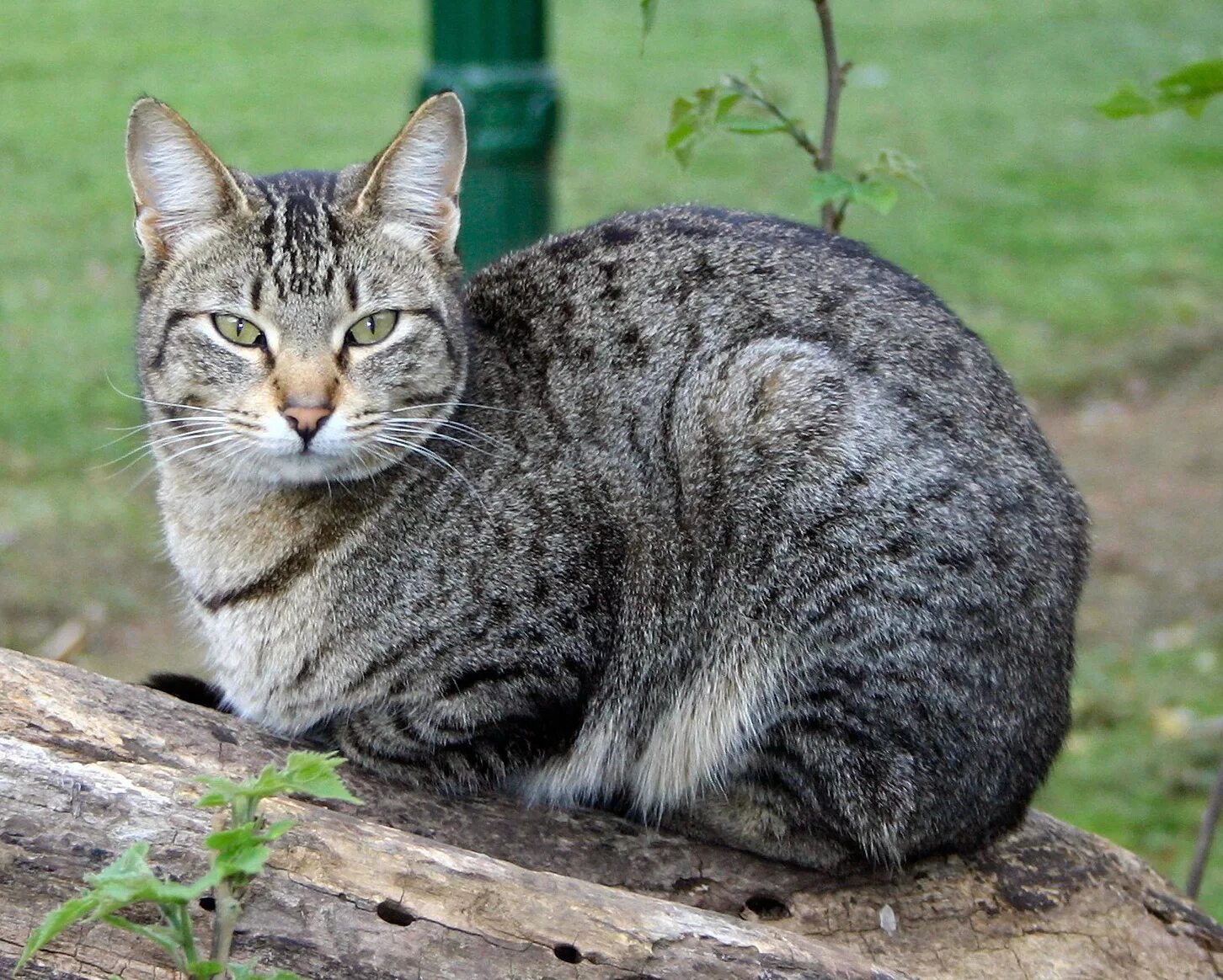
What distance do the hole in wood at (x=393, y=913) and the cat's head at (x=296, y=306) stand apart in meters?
0.96

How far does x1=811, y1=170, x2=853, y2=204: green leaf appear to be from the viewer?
3410 millimetres

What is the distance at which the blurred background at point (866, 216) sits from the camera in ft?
20.6

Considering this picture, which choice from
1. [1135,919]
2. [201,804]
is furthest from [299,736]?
[1135,919]

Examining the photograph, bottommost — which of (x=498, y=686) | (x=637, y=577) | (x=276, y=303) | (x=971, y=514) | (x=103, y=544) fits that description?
(x=103, y=544)

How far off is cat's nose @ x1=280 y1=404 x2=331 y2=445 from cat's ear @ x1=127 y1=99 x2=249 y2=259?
0.48 meters

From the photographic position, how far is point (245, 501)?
11.0ft

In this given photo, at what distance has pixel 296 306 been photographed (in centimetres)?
312

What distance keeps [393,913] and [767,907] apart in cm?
99

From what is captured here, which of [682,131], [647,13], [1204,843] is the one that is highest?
[647,13]

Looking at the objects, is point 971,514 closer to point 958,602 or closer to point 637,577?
point 958,602

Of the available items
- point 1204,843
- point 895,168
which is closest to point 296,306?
point 895,168

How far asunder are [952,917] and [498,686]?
1069 millimetres

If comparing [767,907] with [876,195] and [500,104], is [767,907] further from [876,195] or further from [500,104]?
[500,104]

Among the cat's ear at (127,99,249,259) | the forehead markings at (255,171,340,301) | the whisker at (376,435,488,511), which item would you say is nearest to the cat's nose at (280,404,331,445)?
the whisker at (376,435,488,511)
